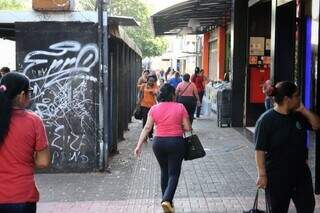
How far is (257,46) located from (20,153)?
12.4m

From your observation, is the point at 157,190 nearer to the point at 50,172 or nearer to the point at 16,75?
the point at 50,172

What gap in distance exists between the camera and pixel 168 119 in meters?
7.24

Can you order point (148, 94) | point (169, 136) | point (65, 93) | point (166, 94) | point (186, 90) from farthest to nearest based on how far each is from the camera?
point (186, 90) → point (148, 94) → point (65, 93) → point (166, 94) → point (169, 136)

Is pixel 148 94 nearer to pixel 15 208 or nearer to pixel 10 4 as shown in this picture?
pixel 15 208

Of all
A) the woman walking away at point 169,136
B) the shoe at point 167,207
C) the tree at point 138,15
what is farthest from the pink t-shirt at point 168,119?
the tree at point 138,15

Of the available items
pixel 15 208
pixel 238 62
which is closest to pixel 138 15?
pixel 238 62

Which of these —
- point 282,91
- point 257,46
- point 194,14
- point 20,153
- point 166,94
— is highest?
point 194,14

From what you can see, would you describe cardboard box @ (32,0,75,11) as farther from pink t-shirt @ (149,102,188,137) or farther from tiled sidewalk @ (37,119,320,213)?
pink t-shirt @ (149,102,188,137)

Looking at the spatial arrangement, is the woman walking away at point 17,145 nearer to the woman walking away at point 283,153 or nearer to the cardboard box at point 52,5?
the woman walking away at point 283,153

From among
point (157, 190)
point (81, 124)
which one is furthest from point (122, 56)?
point (157, 190)

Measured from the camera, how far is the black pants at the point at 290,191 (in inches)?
201

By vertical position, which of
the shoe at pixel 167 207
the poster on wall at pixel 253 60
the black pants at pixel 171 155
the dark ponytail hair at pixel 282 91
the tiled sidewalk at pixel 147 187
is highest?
the poster on wall at pixel 253 60

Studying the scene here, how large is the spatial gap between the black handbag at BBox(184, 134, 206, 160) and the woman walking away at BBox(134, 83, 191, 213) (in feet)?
0.29

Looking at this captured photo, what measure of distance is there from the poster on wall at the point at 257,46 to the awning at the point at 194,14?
8.03ft
